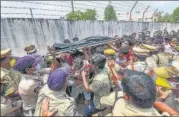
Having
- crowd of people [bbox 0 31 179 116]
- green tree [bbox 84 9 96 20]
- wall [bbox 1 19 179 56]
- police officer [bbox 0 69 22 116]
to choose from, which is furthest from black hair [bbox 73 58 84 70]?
green tree [bbox 84 9 96 20]

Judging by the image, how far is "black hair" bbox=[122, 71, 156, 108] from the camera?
2.46 m

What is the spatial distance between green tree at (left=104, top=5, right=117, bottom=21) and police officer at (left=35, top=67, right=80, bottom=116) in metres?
10.2

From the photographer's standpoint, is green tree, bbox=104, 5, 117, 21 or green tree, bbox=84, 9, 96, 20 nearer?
green tree, bbox=84, 9, 96, 20

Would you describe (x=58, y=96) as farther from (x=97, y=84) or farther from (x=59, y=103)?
(x=97, y=84)

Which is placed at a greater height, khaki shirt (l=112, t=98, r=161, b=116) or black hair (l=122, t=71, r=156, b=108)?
black hair (l=122, t=71, r=156, b=108)

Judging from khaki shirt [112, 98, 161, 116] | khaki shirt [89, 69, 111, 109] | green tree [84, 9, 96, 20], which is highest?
green tree [84, 9, 96, 20]

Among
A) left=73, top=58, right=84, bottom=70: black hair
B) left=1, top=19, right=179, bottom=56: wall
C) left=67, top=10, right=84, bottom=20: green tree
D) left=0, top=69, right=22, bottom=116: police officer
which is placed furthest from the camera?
left=67, top=10, right=84, bottom=20: green tree

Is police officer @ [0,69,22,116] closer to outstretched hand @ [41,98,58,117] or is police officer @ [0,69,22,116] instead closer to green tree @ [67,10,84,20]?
outstretched hand @ [41,98,58,117]

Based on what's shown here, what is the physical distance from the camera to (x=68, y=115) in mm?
3148

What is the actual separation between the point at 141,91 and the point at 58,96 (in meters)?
1.06

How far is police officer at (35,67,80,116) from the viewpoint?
3123mm

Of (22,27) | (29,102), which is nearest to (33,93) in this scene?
(29,102)

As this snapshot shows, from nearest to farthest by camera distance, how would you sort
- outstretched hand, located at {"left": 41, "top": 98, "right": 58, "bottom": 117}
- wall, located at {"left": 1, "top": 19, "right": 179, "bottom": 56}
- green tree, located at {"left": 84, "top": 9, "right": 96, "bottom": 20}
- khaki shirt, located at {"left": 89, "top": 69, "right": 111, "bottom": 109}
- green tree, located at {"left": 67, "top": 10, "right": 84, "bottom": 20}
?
outstretched hand, located at {"left": 41, "top": 98, "right": 58, "bottom": 117}, khaki shirt, located at {"left": 89, "top": 69, "right": 111, "bottom": 109}, wall, located at {"left": 1, "top": 19, "right": 179, "bottom": 56}, green tree, located at {"left": 67, "top": 10, "right": 84, "bottom": 20}, green tree, located at {"left": 84, "top": 9, "right": 96, "bottom": 20}

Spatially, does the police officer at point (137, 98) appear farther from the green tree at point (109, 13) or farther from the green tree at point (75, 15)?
the green tree at point (109, 13)
